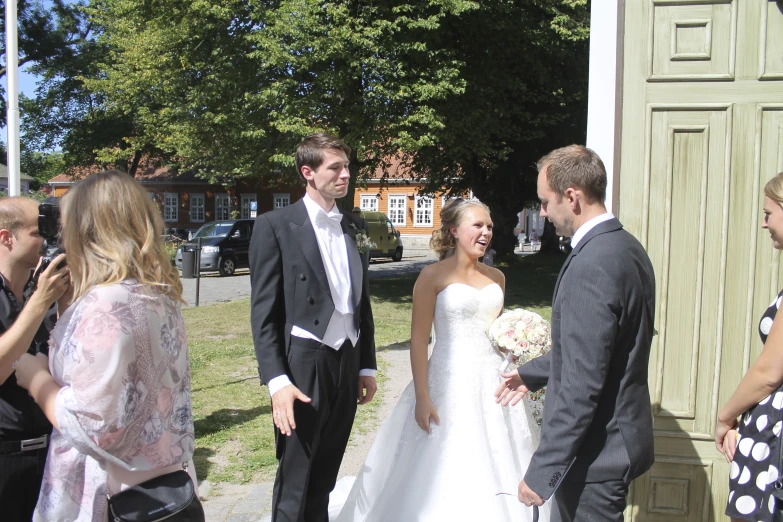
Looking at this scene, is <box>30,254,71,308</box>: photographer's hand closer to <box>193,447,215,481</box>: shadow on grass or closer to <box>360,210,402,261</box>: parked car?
<box>193,447,215,481</box>: shadow on grass

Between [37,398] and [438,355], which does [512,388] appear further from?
[37,398]

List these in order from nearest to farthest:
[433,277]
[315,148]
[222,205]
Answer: [315,148]
[433,277]
[222,205]

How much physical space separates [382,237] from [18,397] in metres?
28.2

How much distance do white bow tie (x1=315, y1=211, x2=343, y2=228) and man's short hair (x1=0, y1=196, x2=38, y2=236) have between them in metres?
1.30

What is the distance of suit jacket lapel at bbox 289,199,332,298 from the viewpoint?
324cm

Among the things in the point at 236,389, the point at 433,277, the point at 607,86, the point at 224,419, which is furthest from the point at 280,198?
the point at 607,86

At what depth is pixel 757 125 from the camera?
347cm

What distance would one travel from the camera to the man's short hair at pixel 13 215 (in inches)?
108

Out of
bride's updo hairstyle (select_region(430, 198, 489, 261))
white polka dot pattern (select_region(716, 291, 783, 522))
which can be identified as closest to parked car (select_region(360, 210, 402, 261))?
bride's updo hairstyle (select_region(430, 198, 489, 261))

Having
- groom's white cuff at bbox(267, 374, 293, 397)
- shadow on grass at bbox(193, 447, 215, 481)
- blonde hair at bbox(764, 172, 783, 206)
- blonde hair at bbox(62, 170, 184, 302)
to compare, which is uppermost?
blonde hair at bbox(764, 172, 783, 206)

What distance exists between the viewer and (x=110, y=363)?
75.6 inches

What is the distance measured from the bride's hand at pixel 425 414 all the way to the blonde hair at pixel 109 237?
2222mm

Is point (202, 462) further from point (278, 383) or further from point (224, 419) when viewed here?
point (278, 383)

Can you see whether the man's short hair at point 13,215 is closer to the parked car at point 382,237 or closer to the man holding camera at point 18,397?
the man holding camera at point 18,397
